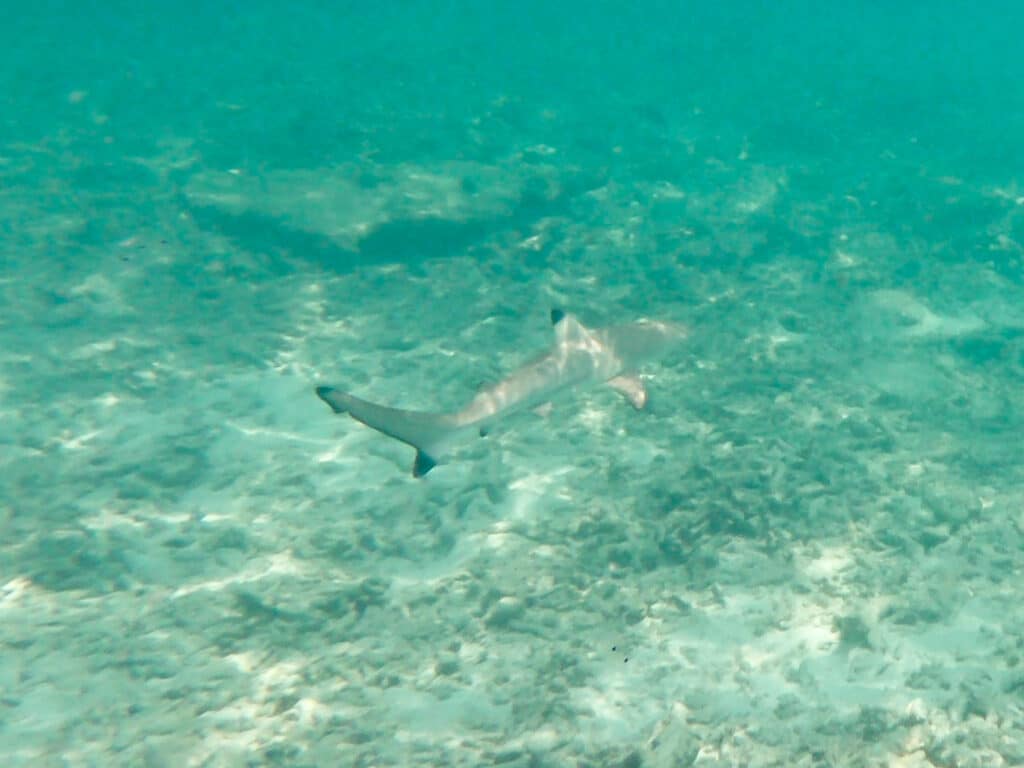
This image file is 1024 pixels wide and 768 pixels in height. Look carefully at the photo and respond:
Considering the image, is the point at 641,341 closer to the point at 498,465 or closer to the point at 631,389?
the point at 631,389

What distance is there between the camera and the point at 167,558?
7.36 metres

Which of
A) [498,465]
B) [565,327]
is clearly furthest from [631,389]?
[498,465]

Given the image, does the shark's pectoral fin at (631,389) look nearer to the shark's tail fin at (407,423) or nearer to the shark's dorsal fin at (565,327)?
the shark's dorsal fin at (565,327)

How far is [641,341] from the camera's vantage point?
8570 millimetres

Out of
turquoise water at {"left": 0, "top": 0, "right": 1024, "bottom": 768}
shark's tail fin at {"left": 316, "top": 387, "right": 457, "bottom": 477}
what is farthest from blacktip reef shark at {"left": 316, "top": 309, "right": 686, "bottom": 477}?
turquoise water at {"left": 0, "top": 0, "right": 1024, "bottom": 768}

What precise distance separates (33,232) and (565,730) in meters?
15.2

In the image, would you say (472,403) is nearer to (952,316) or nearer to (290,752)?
(290,752)

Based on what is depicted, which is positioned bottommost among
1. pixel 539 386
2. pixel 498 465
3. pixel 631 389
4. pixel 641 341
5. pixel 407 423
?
pixel 498 465

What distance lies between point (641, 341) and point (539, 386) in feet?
6.19

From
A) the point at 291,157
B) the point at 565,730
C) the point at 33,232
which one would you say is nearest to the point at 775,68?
the point at 291,157

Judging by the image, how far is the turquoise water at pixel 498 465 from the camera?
5.77 m

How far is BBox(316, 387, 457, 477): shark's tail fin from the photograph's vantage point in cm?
571

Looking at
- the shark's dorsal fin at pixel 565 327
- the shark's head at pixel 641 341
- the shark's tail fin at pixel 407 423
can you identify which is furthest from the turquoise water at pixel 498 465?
the shark's dorsal fin at pixel 565 327

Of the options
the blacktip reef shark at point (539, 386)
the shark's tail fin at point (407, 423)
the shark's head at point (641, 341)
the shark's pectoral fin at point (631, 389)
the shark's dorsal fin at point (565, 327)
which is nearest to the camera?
the shark's tail fin at point (407, 423)
